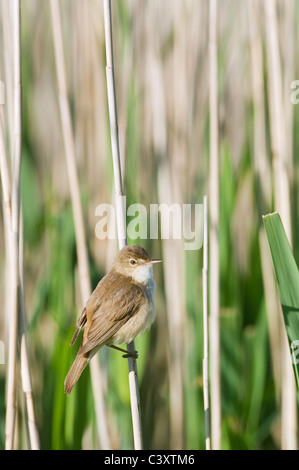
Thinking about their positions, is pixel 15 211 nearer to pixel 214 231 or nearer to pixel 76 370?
pixel 76 370

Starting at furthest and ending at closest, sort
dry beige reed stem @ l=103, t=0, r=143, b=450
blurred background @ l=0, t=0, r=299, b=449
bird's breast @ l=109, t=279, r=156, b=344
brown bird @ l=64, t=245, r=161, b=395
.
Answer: blurred background @ l=0, t=0, r=299, b=449, bird's breast @ l=109, t=279, r=156, b=344, brown bird @ l=64, t=245, r=161, b=395, dry beige reed stem @ l=103, t=0, r=143, b=450

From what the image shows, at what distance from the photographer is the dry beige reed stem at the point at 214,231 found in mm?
2125

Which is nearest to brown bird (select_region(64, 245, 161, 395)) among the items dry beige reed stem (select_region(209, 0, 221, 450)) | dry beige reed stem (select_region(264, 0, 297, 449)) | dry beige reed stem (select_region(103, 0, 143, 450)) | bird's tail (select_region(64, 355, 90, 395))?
bird's tail (select_region(64, 355, 90, 395))

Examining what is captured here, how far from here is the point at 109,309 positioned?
1793 mm

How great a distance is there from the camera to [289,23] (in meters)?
2.53

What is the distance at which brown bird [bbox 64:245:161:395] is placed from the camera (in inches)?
69.0

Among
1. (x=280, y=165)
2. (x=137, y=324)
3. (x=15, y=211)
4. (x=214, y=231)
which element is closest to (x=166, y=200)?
(x=214, y=231)

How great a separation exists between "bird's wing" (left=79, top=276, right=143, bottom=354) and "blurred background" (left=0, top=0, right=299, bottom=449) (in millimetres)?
365

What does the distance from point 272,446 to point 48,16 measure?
2.36 metres

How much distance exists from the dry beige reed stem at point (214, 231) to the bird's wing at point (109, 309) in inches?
13.8

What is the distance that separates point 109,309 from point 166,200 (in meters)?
0.89

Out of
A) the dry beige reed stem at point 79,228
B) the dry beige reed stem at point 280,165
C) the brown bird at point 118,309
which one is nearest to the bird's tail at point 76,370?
the brown bird at point 118,309

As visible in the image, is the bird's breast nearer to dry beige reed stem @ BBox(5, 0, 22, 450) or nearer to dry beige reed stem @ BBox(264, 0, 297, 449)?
dry beige reed stem @ BBox(5, 0, 22, 450)
